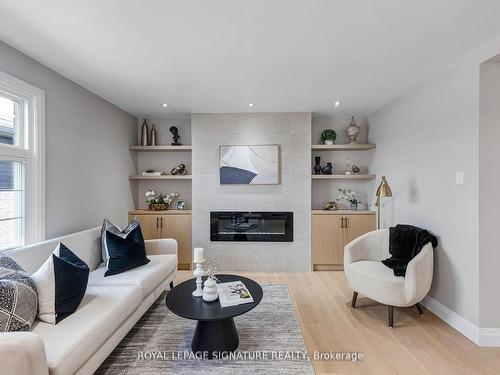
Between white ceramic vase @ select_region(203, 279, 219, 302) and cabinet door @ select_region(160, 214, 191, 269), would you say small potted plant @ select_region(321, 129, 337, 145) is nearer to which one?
cabinet door @ select_region(160, 214, 191, 269)

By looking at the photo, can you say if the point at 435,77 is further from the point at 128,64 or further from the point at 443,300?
the point at 128,64

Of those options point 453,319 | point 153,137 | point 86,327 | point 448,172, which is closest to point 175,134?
point 153,137

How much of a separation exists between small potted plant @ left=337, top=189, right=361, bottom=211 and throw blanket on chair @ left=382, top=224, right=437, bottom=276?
117cm

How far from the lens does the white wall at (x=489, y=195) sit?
82.1 inches

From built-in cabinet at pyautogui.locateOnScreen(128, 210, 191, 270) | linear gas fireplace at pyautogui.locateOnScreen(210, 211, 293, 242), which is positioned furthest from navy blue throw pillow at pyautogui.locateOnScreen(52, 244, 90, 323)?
linear gas fireplace at pyautogui.locateOnScreen(210, 211, 293, 242)

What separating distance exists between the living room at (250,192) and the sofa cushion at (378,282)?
18 millimetres

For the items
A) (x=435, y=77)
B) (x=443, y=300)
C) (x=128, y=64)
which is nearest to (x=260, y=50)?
(x=128, y=64)

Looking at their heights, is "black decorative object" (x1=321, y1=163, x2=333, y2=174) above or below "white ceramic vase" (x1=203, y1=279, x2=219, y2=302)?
above

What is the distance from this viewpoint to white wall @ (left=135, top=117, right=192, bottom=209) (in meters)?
4.32

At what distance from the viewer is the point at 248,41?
1963mm

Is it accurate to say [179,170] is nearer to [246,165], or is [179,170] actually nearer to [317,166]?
[246,165]

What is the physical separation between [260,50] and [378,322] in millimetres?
2661

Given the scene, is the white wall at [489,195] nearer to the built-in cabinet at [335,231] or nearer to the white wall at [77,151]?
the built-in cabinet at [335,231]

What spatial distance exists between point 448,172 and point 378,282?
122 centimetres
